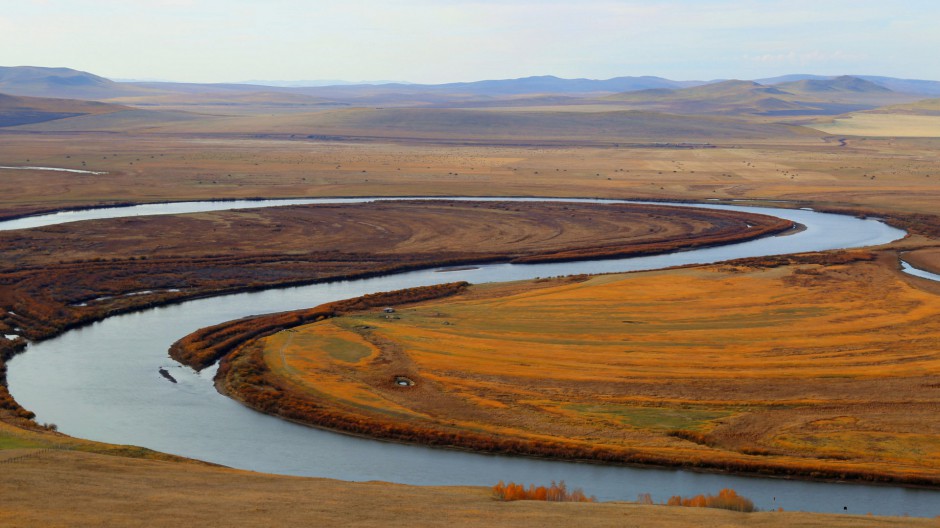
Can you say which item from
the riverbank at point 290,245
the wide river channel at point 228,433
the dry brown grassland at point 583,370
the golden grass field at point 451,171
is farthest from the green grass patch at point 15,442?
the golden grass field at point 451,171

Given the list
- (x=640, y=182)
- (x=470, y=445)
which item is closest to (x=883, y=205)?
(x=640, y=182)

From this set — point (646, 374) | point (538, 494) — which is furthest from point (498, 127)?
point (538, 494)

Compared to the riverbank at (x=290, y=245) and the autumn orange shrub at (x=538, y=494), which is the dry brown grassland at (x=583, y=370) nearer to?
the riverbank at (x=290, y=245)

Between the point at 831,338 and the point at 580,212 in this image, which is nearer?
the point at 831,338

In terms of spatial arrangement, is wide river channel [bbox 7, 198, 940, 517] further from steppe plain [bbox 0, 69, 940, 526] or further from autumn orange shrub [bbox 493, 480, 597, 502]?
autumn orange shrub [bbox 493, 480, 597, 502]

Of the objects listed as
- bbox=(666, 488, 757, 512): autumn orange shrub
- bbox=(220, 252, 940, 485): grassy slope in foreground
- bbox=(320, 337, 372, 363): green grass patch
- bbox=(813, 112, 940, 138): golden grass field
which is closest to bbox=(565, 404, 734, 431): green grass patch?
bbox=(220, 252, 940, 485): grassy slope in foreground

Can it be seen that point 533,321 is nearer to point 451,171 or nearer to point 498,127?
point 451,171

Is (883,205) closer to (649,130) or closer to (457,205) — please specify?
(457,205)

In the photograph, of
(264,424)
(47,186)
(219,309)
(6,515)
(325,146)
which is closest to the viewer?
(6,515)
